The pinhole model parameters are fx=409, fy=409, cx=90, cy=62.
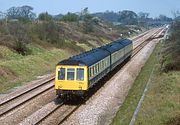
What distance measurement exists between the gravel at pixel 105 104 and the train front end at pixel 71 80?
1.12 metres

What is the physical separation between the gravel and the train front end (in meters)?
1.12

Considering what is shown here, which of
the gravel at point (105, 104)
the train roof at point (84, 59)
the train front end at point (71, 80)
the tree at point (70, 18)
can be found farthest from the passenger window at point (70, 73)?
the tree at point (70, 18)

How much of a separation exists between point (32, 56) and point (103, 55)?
1658 centimetres

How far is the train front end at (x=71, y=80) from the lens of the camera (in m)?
24.9

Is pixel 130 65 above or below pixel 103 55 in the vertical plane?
below

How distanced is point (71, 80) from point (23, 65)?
17322mm

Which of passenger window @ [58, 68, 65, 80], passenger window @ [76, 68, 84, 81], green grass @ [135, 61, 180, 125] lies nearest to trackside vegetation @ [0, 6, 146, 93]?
passenger window @ [58, 68, 65, 80]

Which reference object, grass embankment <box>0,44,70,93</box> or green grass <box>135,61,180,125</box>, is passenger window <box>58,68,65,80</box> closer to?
green grass <box>135,61,180,125</box>

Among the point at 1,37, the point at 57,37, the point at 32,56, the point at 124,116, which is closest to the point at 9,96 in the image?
the point at 124,116

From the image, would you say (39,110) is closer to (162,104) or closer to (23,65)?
(162,104)

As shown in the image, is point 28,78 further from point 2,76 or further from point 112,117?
point 112,117

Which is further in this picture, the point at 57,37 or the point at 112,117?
the point at 57,37

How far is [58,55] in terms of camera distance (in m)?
54.7

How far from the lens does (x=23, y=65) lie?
41.3m
